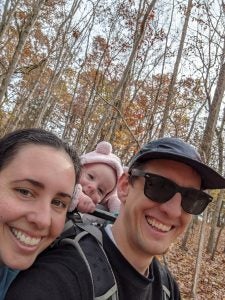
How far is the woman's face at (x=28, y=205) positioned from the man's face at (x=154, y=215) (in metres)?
0.42

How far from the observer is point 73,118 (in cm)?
2941

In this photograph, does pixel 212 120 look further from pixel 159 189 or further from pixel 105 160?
pixel 159 189

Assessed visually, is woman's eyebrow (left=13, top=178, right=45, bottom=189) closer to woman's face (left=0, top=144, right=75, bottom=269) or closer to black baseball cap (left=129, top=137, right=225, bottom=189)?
woman's face (left=0, top=144, right=75, bottom=269)

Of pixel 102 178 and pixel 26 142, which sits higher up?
pixel 102 178

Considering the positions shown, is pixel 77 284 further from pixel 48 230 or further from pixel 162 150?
pixel 162 150

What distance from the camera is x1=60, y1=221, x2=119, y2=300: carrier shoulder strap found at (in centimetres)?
132

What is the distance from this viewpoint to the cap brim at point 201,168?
1693 mm

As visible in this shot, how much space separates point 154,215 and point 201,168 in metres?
0.32

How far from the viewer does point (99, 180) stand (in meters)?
2.94

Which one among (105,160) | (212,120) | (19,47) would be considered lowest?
(105,160)

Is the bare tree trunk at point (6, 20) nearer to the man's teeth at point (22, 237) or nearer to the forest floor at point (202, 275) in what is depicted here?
the forest floor at point (202, 275)

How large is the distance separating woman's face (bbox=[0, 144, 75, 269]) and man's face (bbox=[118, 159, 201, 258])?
→ 0.42 m

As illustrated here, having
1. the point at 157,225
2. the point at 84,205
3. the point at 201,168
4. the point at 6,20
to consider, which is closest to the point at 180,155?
the point at 201,168

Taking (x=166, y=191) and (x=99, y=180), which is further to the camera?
(x=99, y=180)
